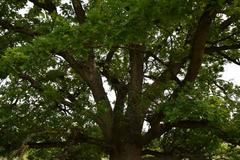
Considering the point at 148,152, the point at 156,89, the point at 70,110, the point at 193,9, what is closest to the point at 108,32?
the point at 193,9

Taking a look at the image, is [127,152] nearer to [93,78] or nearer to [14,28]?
[93,78]

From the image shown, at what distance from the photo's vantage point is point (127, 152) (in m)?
12.5

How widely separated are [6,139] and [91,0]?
161 inches

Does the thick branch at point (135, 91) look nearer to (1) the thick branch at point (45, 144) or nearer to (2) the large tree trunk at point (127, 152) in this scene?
(2) the large tree trunk at point (127, 152)

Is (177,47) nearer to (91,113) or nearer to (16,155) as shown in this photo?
(91,113)

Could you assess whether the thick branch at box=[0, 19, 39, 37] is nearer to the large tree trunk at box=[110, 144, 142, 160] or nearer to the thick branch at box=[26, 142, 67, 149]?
the thick branch at box=[26, 142, 67, 149]

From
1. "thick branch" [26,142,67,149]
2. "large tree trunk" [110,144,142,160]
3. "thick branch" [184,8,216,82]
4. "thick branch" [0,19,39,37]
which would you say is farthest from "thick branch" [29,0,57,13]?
"thick branch" [184,8,216,82]

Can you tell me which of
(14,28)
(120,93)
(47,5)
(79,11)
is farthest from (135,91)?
(14,28)

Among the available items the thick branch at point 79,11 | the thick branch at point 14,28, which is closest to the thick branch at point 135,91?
the thick branch at point 79,11

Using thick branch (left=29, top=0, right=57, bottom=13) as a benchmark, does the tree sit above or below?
below

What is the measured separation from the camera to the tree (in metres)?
9.96

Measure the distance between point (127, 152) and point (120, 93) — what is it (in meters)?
1.72

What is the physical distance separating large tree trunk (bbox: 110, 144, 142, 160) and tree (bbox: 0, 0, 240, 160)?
26 millimetres

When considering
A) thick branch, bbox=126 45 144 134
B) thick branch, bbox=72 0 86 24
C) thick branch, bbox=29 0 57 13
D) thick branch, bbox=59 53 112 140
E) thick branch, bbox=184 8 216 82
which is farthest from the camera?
thick branch, bbox=29 0 57 13
